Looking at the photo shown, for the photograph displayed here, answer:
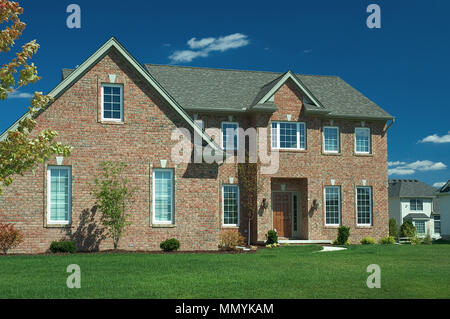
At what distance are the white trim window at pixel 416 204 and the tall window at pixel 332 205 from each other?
90.2 ft

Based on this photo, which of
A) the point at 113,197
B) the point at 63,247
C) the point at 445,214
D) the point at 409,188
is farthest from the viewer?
the point at 409,188

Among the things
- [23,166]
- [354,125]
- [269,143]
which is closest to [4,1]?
[23,166]

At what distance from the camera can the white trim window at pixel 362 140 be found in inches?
1222

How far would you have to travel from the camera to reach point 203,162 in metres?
22.5

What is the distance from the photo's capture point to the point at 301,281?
12.4 metres

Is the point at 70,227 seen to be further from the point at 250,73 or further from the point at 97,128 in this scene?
the point at 250,73

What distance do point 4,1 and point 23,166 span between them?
→ 13.2 ft

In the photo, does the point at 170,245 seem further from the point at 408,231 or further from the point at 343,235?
the point at 408,231

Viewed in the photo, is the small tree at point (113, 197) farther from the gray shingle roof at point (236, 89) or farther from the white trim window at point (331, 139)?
the white trim window at point (331, 139)

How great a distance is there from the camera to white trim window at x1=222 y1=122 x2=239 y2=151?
28578 millimetres

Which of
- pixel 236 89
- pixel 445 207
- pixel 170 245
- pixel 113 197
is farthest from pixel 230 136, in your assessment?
pixel 445 207

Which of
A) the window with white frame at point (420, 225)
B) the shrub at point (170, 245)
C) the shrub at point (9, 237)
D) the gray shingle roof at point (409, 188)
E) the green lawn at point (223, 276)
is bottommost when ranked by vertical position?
the window with white frame at point (420, 225)

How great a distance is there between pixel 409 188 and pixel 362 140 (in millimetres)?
26828

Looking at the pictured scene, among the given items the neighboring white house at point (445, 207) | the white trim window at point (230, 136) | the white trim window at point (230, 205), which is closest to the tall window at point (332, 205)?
the white trim window at point (230, 205)
